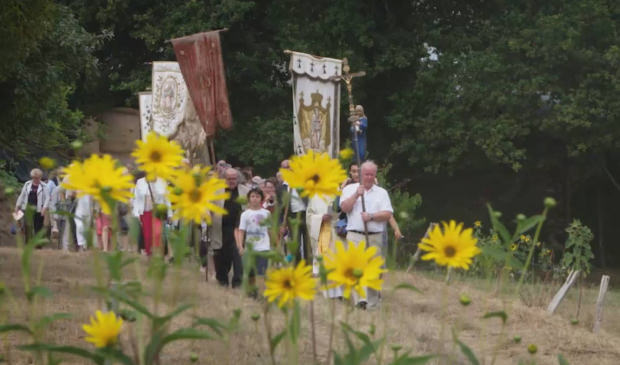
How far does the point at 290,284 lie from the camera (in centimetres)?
342

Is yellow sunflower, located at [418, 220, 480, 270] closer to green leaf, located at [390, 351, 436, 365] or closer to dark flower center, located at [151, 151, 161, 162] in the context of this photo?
green leaf, located at [390, 351, 436, 365]

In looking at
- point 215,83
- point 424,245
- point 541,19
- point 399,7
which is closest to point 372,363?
point 424,245

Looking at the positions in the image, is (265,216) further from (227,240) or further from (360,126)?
(360,126)

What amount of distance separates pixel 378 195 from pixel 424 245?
8686 millimetres

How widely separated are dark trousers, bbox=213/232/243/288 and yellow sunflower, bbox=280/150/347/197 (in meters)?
10.1

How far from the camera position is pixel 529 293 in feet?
52.7

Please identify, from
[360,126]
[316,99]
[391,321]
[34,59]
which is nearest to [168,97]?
[316,99]

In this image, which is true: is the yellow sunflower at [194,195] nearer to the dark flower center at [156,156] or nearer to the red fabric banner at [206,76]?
the dark flower center at [156,156]

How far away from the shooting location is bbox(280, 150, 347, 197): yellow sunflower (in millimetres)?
3541

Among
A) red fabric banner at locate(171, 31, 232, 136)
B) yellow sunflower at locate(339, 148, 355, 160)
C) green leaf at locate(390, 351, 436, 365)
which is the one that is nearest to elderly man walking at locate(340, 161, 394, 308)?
red fabric banner at locate(171, 31, 232, 136)

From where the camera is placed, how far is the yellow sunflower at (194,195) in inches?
129

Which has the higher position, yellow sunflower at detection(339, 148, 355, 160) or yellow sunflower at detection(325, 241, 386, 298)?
yellow sunflower at detection(339, 148, 355, 160)

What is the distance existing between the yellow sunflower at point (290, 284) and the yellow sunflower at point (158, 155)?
390 mm

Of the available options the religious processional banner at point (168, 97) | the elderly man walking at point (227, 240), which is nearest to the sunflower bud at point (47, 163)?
the elderly man walking at point (227, 240)
